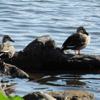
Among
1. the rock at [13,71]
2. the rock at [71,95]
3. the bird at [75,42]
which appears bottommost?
the rock at [71,95]

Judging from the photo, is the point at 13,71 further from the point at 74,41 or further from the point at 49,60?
the point at 74,41

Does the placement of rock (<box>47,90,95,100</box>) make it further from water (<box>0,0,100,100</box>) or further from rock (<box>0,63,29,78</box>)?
rock (<box>0,63,29,78</box>)

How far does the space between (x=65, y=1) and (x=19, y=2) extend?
143 inches

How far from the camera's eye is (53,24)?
→ 14.7 meters

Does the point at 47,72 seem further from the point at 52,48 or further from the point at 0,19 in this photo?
the point at 0,19

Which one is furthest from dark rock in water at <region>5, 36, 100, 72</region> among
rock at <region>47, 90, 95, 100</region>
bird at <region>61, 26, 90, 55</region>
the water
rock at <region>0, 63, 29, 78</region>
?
rock at <region>47, 90, 95, 100</region>

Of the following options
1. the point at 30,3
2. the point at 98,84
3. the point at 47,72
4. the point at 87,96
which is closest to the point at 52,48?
the point at 47,72

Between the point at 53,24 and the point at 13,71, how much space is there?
25.2 feet

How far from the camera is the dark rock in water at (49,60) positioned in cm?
798

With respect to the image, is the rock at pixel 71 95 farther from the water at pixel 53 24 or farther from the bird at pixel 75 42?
the bird at pixel 75 42

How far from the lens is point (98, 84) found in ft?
22.6

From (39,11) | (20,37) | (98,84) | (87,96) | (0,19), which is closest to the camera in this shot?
(87,96)

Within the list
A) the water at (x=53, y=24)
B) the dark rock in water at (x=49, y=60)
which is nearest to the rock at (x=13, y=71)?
the water at (x=53, y=24)

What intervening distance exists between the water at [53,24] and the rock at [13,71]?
25 cm
